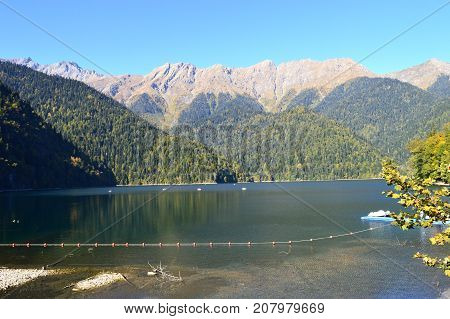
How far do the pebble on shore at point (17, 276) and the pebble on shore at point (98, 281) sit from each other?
7684 millimetres

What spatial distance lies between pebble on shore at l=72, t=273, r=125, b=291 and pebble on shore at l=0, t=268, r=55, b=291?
25.2 feet

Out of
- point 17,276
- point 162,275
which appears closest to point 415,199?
point 162,275

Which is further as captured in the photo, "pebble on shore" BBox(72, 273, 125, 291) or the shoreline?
"pebble on shore" BBox(72, 273, 125, 291)

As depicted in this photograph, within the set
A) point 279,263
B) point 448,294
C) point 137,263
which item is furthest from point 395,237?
point 137,263

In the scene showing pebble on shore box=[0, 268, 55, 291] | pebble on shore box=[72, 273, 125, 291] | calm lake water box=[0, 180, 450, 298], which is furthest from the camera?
pebble on shore box=[0, 268, 55, 291]

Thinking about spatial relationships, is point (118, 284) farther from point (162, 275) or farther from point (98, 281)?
point (162, 275)

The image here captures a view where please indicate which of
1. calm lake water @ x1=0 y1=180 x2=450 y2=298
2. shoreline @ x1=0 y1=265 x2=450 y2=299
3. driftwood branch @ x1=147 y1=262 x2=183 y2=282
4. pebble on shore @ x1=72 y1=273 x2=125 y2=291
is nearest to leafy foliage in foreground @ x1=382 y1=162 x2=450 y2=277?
calm lake water @ x1=0 y1=180 x2=450 y2=298

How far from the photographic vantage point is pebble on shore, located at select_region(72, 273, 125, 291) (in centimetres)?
4988

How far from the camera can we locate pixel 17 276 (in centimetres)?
5603

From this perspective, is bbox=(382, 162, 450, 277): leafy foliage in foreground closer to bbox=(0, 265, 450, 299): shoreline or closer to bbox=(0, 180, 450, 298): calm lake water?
bbox=(0, 180, 450, 298): calm lake water

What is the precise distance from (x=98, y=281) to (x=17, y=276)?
12203 millimetres

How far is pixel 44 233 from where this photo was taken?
95688 mm

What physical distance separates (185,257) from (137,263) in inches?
312
